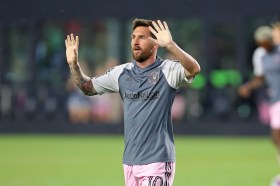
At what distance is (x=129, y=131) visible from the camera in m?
9.40

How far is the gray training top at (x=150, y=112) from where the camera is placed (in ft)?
30.5

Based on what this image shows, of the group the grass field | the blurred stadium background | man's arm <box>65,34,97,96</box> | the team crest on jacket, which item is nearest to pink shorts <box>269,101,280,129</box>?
the grass field

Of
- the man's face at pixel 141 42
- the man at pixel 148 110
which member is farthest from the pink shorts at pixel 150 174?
the man's face at pixel 141 42

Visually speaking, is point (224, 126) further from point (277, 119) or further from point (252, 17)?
point (277, 119)

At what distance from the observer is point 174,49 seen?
898cm

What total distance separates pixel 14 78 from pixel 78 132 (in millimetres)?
2531

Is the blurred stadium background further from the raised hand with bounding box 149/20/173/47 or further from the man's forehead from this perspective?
the raised hand with bounding box 149/20/173/47

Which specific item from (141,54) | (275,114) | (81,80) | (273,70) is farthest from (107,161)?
(141,54)

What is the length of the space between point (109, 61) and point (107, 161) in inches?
356

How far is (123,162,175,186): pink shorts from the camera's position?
9227mm

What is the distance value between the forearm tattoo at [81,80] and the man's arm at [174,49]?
0.95m

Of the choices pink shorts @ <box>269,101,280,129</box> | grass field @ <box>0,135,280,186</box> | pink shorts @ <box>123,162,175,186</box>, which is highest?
pink shorts @ <box>269,101,280,129</box>

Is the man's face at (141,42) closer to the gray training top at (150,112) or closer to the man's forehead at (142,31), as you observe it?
the man's forehead at (142,31)

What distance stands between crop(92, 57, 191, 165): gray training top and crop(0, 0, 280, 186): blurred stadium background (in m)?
18.1
